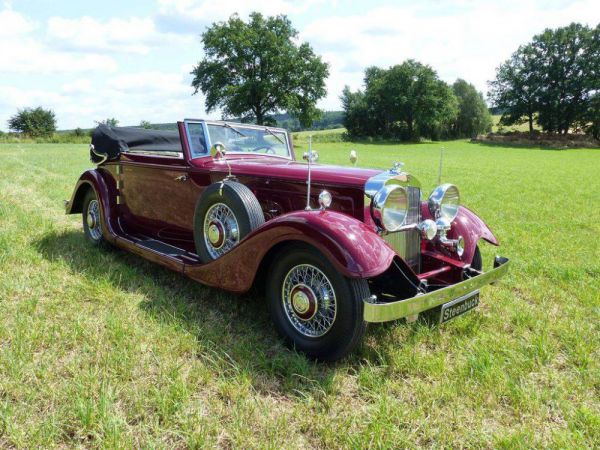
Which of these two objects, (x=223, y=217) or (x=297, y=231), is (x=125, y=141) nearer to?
(x=223, y=217)

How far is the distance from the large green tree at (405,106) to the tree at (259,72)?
15.8 metres

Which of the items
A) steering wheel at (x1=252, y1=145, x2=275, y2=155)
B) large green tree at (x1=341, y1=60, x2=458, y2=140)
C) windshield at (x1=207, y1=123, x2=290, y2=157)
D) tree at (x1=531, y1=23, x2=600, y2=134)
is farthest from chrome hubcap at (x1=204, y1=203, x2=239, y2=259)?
tree at (x1=531, y1=23, x2=600, y2=134)

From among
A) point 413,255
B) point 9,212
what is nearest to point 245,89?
point 9,212

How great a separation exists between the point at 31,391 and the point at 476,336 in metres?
3.07

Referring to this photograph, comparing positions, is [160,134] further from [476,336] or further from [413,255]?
[476,336]

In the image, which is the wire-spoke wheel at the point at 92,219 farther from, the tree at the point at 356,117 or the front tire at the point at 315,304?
the tree at the point at 356,117

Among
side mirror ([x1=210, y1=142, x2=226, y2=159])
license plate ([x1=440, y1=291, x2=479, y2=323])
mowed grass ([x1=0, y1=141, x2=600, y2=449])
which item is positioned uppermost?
side mirror ([x1=210, y1=142, x2=226, y2=159])

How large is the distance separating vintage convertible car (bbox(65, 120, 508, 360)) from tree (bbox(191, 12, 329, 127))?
34.7 m

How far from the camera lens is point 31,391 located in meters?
2.43

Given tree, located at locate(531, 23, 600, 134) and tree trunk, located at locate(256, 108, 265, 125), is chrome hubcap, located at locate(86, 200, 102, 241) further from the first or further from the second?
tree, located at locate(531, 23, 600, 134)

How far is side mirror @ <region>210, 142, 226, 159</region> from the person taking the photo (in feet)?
12.9

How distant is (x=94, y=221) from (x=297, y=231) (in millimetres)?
3732

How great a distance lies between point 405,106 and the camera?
53.3 metres

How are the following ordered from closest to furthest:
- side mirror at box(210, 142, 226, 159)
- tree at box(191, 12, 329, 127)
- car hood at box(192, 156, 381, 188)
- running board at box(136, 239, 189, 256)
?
car hood at box(192, 156, 381, 188) < side mirror at box(210, 142, 226, 159) < running board at box(136, 239, 189, 256) < tree at box(191, 12, 329, 127)
